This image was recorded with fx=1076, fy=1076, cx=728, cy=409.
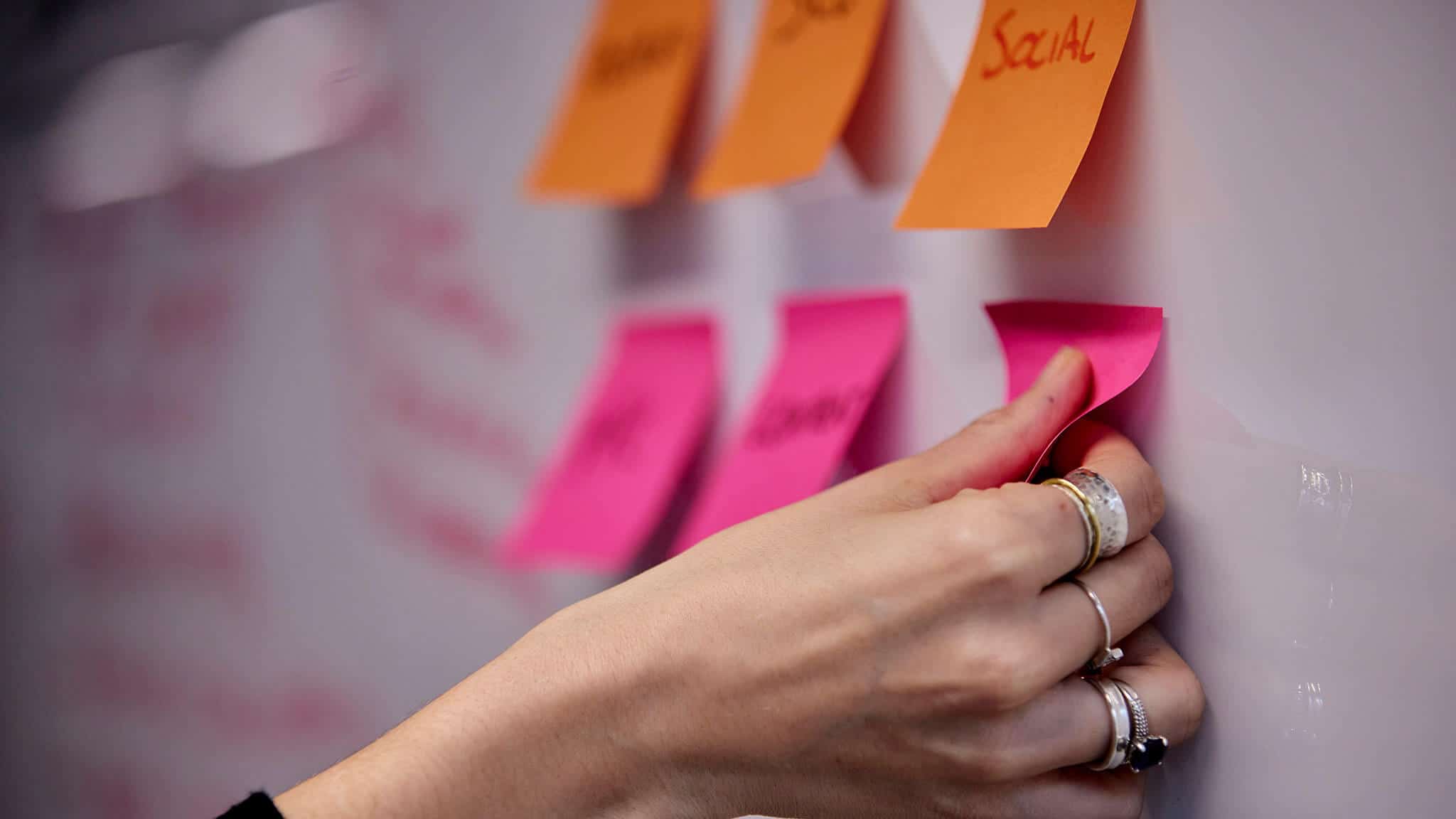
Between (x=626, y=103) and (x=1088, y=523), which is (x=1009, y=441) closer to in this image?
(x=1088, y=523)

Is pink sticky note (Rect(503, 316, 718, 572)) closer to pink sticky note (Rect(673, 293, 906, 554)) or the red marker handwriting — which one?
pink sticky note (Rect(673, 293, 906, 554))

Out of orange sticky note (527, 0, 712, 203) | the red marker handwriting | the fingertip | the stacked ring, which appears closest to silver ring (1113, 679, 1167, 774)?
the stacked ring

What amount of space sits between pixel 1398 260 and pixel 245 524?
0.88 metres

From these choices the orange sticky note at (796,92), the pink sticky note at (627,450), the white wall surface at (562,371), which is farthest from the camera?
the pink sticky note at (627,450)

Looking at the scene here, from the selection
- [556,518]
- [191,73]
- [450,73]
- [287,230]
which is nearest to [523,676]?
[556,518]

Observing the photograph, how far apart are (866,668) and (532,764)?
0.13 m

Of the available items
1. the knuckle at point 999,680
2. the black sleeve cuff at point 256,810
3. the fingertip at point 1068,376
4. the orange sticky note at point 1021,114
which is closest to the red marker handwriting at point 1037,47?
the orange sticky note at point 1021,114

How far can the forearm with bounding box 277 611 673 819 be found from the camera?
1.24ft

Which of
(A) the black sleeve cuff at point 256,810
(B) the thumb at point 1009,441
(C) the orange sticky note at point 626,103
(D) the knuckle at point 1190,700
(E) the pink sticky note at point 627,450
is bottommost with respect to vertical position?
(D) the knuckle at point 1190,700

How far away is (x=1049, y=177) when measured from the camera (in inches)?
14.6

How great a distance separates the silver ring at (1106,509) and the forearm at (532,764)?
0.55 ft

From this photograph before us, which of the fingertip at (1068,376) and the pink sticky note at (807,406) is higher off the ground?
the pink sticky note at (807,406)

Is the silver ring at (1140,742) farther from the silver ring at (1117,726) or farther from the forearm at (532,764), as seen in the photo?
the forearm at (532,764)

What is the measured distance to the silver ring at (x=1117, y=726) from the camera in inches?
13.8
